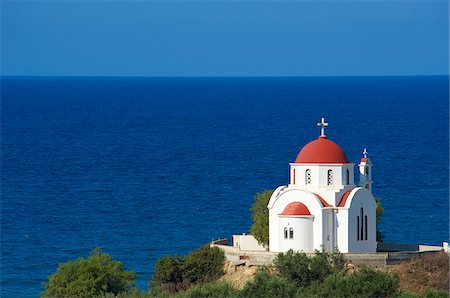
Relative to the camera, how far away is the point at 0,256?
70875mm

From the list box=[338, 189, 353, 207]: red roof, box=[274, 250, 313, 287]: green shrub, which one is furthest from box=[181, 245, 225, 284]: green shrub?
box=[338, 189, 353, 207]: red roof

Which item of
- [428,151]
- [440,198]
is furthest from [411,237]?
[428,151]

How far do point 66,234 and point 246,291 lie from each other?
2918 centimetres

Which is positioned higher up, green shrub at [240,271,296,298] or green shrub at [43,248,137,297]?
green shrub at [43,248,137,297]

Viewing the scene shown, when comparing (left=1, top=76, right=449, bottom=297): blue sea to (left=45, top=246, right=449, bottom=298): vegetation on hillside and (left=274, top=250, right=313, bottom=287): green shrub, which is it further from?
(left=274, top=250, right=313, bottom=287): green shrub

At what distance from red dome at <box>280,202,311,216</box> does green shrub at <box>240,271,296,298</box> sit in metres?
4.86

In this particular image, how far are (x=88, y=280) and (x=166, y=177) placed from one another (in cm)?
4954

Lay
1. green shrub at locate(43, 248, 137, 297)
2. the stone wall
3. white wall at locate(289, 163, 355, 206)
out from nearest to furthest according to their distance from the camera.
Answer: green shrub at locate(43, 248, 137, 297) → the stone wall → white wall at locate(289, 163, 355, 206)

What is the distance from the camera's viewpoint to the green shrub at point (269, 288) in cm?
4900

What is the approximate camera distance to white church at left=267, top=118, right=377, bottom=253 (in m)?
55.0

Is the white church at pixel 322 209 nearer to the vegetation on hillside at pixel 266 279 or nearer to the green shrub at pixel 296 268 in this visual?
the vegetation on hillside at pixel 266 279

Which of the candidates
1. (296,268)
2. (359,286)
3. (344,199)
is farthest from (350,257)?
(359,286)

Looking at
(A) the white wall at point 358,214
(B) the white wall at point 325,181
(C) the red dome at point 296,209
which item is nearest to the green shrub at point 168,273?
(C) the red dome at point 296,209

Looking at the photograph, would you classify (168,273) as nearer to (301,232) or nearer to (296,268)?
(301,232)
